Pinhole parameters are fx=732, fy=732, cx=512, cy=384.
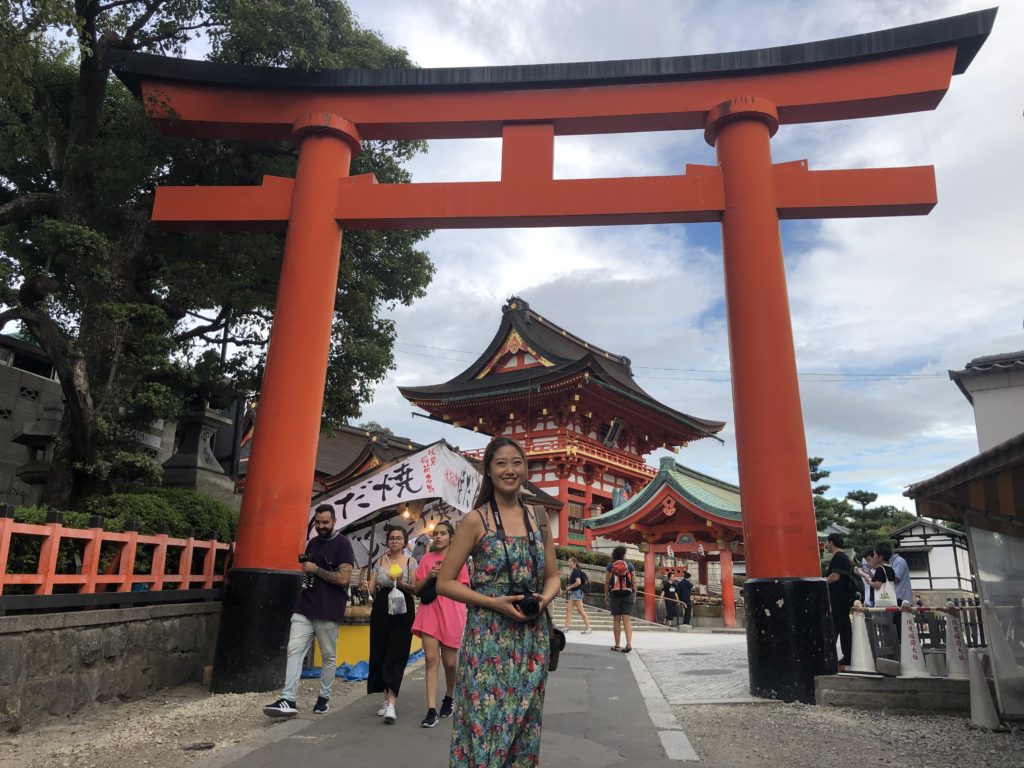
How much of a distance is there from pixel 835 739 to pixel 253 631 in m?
4.77

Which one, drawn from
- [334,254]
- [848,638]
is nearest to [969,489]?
[848,638]

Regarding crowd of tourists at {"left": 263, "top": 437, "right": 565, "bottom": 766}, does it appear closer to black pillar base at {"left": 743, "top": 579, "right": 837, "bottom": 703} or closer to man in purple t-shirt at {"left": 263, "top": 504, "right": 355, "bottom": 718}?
man in purple t-shirt at {"left": 263, "top": 504, "right": 355, "bottom": 718}

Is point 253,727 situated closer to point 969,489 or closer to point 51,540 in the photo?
point 51,540

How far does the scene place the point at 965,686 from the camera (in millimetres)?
5797

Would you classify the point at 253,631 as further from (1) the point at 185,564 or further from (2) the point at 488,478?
(2) the point at 488,478

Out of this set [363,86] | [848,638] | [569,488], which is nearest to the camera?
[848,638]

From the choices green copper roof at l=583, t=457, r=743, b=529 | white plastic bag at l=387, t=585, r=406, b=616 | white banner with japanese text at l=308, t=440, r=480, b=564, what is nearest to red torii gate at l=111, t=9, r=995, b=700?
white banner with japanese text at l=308, t=440, r=480, b=564

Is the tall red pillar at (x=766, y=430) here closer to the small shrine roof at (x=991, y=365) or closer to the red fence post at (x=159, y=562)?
the red fence post at (x=159, y=562)

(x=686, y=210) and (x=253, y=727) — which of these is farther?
(x=686, y=210)

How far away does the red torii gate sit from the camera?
6.72 metres

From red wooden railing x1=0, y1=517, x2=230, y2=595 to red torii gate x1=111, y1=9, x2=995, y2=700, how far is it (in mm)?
623

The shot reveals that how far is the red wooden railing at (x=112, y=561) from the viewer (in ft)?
16.3

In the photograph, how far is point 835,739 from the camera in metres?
4.93

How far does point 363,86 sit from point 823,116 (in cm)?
515
